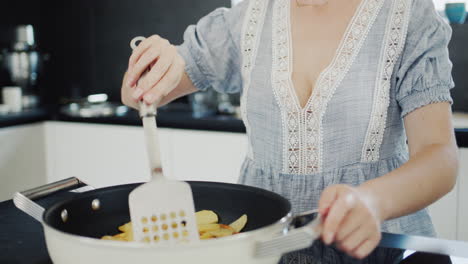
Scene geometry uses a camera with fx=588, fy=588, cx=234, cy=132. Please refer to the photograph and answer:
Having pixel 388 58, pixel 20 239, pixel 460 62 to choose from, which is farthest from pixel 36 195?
pixel 460 62

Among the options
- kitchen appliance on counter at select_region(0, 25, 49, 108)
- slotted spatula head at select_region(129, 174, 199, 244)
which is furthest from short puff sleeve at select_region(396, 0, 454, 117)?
kitchen appliance on counter at select_region(0, 25, 49, 108)

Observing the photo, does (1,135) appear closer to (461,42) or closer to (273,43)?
(273,43)

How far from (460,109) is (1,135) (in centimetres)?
184

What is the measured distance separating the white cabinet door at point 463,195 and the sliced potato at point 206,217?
1.16m

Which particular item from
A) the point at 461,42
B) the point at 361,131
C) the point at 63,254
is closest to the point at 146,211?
the point at 63,254

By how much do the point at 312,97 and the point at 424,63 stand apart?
21 centimetres

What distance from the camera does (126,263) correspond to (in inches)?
23.8

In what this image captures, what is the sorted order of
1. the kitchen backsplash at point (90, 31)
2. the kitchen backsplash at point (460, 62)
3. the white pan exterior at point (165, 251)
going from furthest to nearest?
the kitchen backsplash at point (90, 31)
the kitchen backsplash at point (460, 62)
the white pan exterior at point (165, 251)

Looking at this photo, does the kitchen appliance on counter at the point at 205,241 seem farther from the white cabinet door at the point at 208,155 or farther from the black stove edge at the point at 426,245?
the white cabinet door at the point at 208,155

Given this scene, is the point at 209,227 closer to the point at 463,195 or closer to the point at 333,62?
the point at 333,62

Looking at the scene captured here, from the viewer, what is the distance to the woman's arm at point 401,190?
0.67 metres

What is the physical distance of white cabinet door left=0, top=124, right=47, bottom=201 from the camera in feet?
8.11

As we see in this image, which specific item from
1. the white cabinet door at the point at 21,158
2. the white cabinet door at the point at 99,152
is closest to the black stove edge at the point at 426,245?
the white cabinet door at the point at 99,152

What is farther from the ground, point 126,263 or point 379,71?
point 379,71
